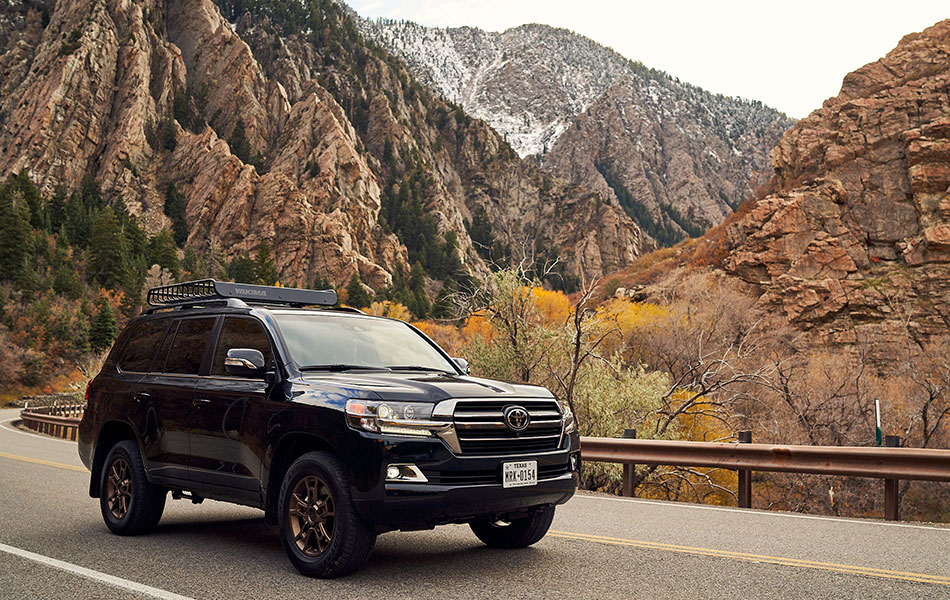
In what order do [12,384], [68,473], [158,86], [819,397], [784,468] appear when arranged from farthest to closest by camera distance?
[158,86]
[12,384]
[819,397]
[68,473]
[784,468]

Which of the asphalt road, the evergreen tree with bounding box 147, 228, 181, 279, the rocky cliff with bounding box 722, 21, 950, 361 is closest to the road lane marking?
the asphalt road

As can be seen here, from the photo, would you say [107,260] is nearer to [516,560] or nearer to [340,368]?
[340,368]

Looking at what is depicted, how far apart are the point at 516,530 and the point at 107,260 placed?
343ft

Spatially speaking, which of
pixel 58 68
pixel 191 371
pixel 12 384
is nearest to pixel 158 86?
pixel 58 68

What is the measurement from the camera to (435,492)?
520 centimetres

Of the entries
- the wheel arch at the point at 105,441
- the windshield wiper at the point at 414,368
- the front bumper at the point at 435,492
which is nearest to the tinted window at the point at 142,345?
the wheel arch at the point at 105,441

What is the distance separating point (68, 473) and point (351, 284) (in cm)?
10301

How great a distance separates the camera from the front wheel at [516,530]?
658 cm

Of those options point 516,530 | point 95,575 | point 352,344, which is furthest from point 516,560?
point 95,575

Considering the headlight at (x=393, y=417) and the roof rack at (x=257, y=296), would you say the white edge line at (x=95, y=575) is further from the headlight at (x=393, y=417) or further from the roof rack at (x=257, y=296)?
the roof rack at (x=257, y=296)

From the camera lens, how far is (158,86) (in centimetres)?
13412

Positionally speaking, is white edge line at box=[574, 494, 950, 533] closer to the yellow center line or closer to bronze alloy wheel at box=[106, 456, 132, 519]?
bronze alloy wheel at box=[106, 456, 132, 519]

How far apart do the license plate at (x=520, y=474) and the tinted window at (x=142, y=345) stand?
4.01 meters

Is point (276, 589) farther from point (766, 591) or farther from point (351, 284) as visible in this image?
point (351, 284)
